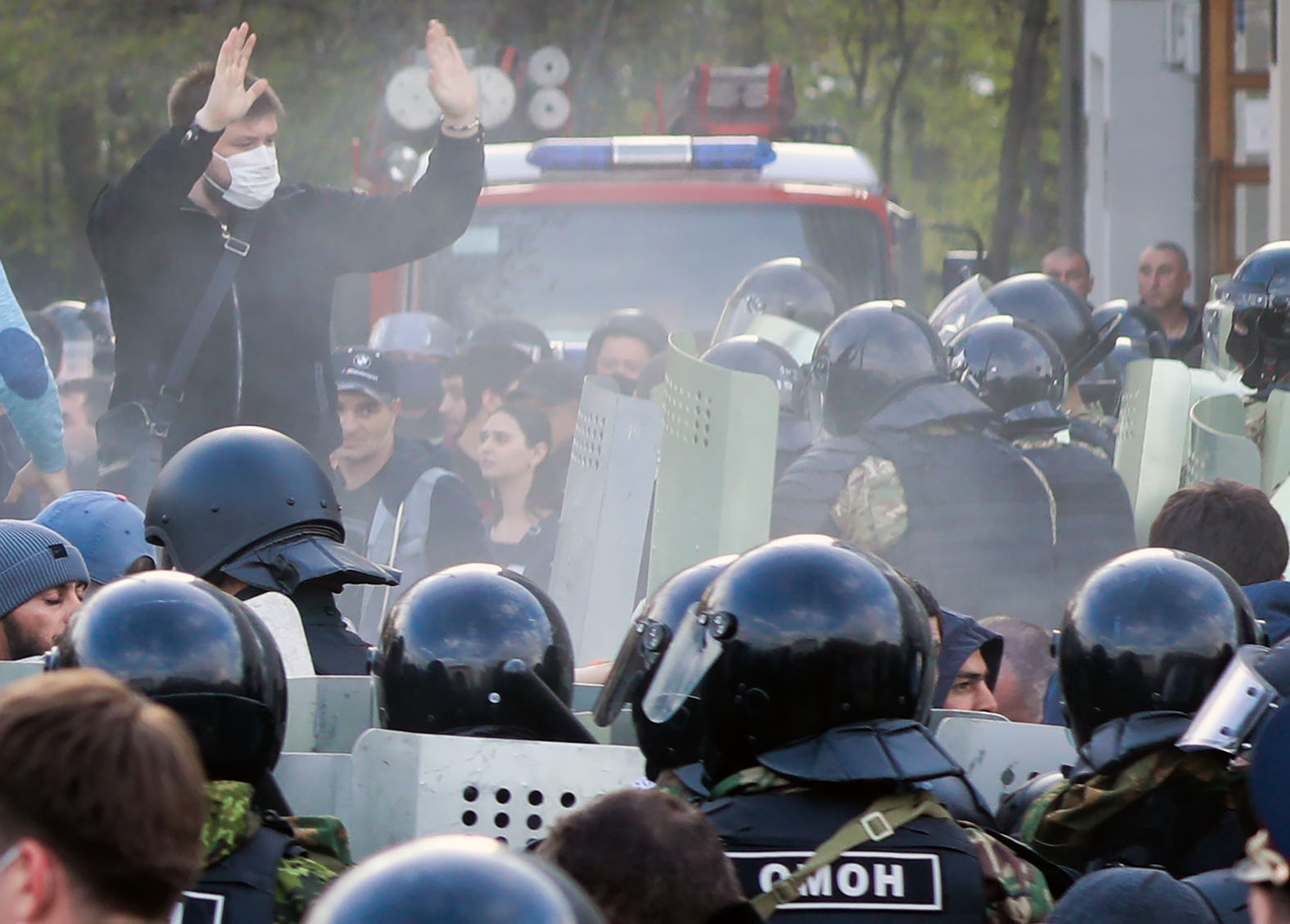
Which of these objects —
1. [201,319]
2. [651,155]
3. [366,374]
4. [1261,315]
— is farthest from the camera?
[651,155]

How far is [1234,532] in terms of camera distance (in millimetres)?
4504

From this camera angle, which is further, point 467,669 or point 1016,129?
point 1016,129

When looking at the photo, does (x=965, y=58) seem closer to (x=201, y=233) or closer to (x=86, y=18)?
(x=86, y=18)

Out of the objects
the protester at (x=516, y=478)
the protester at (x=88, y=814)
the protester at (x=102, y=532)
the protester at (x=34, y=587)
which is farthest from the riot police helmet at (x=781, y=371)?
the protester at (x=88, y=814)

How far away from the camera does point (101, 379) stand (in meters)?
10.4

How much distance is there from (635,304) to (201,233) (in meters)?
3.87

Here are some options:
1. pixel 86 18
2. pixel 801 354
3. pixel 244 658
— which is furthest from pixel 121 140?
pixel 244 658

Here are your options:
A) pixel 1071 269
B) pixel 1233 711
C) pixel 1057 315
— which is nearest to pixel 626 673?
pixel 1233 711

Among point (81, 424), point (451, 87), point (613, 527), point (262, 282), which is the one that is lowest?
point (81, 424)

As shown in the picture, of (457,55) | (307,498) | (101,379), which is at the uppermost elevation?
(457,55)

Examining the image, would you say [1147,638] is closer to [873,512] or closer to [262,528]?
[262,528]

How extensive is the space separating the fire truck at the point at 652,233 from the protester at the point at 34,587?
559 centimetres

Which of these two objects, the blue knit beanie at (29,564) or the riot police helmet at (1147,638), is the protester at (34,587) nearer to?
the blue knit beanie at (29,564)

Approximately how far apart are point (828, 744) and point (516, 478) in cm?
441
